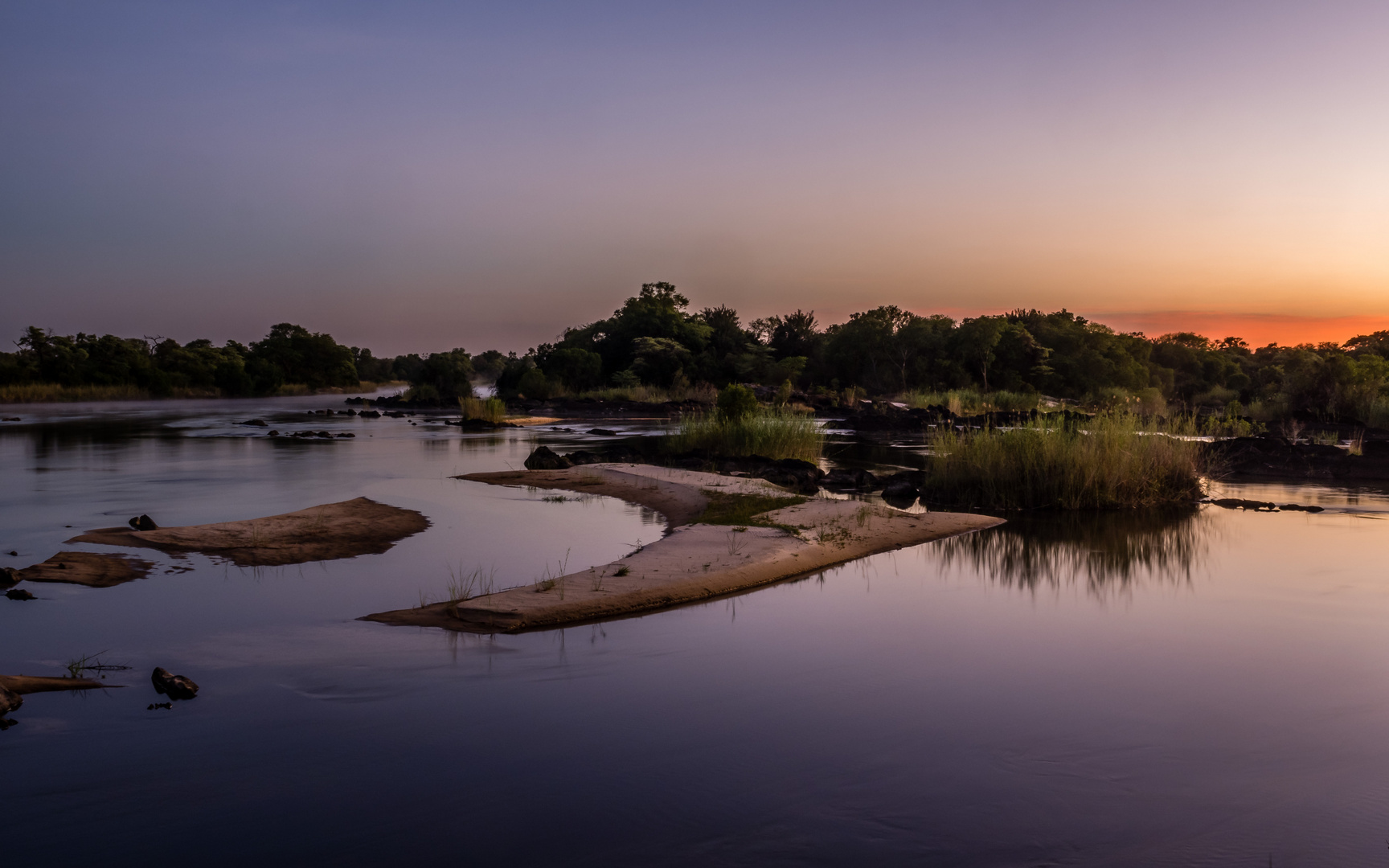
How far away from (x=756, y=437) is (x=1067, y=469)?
8.52 metres

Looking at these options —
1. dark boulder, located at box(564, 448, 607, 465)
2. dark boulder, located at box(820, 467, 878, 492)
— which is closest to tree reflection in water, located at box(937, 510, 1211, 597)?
dark boulder, located at box(820, 467, 878, 492)

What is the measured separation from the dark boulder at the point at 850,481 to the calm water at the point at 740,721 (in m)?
7.17

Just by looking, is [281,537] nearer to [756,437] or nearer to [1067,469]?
[756,437]

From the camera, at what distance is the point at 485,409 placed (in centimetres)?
4556

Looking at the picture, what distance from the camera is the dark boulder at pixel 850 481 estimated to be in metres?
19.6

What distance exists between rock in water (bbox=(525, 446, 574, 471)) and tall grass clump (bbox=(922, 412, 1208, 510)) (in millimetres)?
8795

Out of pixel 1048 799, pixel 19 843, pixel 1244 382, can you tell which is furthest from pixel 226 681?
pixel 1244 382

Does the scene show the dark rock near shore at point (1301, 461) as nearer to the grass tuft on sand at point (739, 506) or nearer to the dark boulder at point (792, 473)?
the dark boulder at point (792, 473)

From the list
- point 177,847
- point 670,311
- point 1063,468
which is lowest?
point 177,847

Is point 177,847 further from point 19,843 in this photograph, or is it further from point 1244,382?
point 1244,382

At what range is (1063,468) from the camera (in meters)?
16.0

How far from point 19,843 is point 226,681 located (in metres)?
2.46

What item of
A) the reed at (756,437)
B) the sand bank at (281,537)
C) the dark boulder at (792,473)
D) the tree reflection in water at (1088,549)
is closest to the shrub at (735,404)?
the reed at (756,437)

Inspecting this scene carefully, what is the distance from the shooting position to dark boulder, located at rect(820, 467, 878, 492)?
19.6 meters
